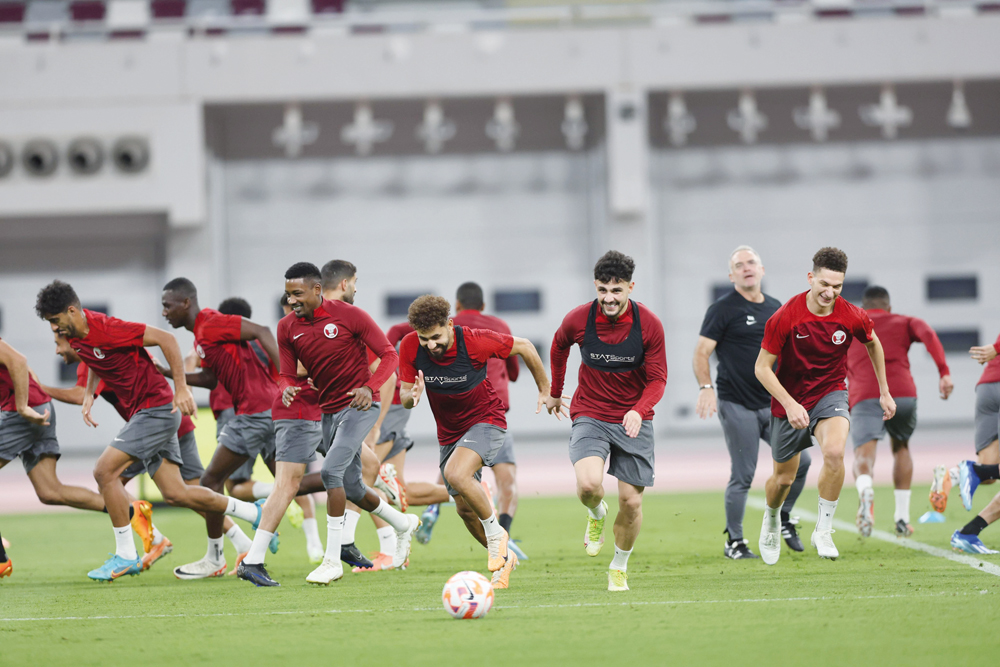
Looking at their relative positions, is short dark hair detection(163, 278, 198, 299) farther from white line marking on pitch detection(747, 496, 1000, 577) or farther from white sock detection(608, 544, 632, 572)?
white line marking on pitch detection(747, 496, 1000, 577)

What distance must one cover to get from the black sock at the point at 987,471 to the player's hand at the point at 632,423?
407 cm

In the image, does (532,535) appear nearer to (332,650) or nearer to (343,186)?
(332,650)

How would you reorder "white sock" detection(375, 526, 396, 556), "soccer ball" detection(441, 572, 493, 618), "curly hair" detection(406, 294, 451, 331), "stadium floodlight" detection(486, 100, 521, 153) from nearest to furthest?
"soccer ball" detection(441, 572, 493, 618) → "curly hair" detection(406, 294, 451, 331) → "white sock" detection(375, 526, 396, 556) → "stadium floodlight" detection(486, 100, 521, 153)

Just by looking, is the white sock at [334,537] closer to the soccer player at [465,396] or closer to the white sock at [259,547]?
the white sock at [259,547]

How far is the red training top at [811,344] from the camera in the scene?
7551mm

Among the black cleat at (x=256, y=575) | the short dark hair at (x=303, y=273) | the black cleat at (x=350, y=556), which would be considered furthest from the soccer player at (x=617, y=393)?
the black cleat at (x=256, y=575)

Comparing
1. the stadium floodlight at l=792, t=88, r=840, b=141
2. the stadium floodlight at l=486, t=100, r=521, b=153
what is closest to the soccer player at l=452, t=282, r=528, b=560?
the stadium floodlight at l=486, t=100, r=521, b=153

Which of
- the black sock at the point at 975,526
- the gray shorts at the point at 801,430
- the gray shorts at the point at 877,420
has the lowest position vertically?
the black sock at the point at 975,526

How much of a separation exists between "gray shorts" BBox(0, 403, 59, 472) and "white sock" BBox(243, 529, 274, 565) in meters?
2.35

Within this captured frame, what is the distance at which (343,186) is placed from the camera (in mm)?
22000

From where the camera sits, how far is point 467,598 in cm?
606

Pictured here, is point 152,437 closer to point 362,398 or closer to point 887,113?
point 362,398

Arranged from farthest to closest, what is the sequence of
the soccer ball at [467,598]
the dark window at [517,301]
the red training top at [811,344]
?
the dark window at [517,301] → the red training top at [811,344] → the soccer ball at [467,598]

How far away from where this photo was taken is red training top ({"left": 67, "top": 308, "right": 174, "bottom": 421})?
25.9 feet
